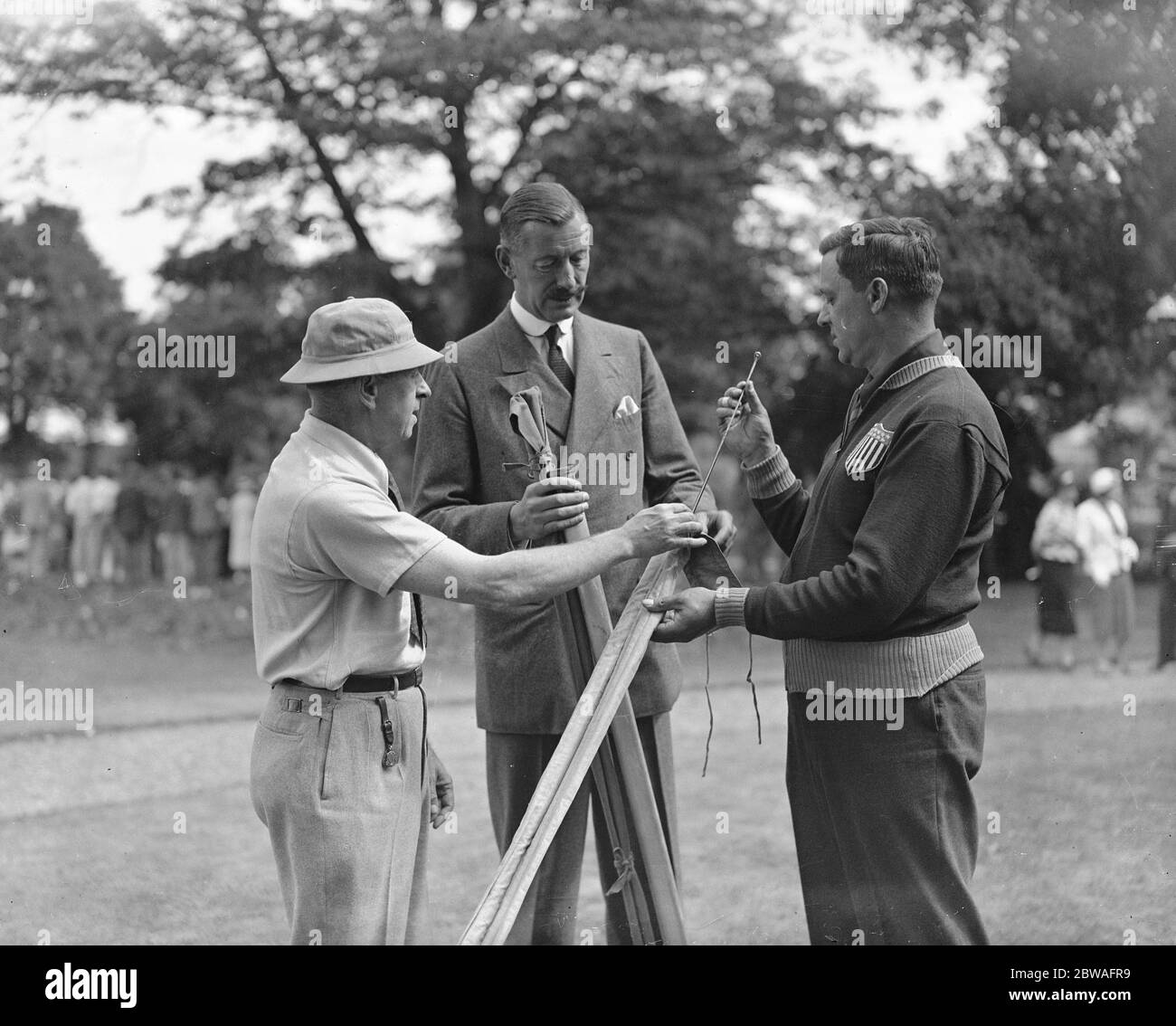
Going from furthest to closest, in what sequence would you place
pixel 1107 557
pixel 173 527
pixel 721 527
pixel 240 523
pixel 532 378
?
pixel 240 523 → pixel 173 527 → pixel 1107 557 → pixel 532 378 → pixel 721 527

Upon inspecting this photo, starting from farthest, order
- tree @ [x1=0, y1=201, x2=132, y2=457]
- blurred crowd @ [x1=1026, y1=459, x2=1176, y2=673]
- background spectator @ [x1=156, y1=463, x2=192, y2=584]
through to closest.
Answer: background spectator @ [x1=156, y1=463, x2=192, y2=584]
tree @ [x1=0, y1=201, x2=132, y2=457]
blurred crowd @ [x1=1026, y1=459, x2=1176, y2=673]

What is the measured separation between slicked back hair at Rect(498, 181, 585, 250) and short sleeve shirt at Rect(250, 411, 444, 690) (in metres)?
0.81

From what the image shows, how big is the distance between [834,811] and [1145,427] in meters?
3.42

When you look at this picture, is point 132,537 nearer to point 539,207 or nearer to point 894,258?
point 539,207

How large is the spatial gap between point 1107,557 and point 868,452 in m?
3.75

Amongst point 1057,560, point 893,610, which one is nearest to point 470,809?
point 1057,560

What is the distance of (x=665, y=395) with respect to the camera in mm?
3555

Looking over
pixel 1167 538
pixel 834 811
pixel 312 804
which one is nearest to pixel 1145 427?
→ pixel 1167 538

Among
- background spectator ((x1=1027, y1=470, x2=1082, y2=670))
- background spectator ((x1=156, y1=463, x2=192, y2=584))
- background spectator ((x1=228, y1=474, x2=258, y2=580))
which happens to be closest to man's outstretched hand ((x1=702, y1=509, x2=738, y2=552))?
background spectator ((x1=1027, y1=470, x2=1082, y2=670))

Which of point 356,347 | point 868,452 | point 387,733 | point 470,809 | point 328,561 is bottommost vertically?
point 470,809

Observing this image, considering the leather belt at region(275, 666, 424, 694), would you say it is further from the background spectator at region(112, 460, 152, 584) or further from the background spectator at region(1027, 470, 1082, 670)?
the background spectator at region(112, 460, 152, 584)

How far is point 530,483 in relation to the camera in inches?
131

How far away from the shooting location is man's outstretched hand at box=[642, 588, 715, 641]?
9.76 ft
